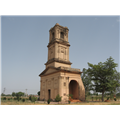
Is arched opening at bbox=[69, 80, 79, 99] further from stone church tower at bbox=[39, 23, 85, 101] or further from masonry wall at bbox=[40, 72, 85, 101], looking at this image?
masonry wall at bbox=[40, 72, 85, 101]

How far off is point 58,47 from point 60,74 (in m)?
10.0

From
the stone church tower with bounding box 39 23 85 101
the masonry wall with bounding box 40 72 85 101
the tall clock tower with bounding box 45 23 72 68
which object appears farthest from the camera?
the tall clock tower with bounding box 45 23 72 68

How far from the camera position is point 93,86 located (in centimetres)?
3178

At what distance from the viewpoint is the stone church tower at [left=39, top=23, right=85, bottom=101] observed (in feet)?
93.0

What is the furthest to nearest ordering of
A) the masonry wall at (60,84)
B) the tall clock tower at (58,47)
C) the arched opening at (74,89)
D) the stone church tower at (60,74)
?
the tall clock tower at (58,47) < the arched opening at (74,89) < the stone church tower at (60,74) < the masonry wall at (60,84)

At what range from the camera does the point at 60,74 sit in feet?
92.3

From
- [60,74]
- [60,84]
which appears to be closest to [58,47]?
[60,74]

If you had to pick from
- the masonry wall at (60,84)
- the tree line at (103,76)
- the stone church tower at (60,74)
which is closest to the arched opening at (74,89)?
the stone church tower at (60,74)

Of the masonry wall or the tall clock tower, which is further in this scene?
the tall clock tower

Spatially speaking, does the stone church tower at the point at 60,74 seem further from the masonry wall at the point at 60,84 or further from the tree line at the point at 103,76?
the tree line at the point at 103,76

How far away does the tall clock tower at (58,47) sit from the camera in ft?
111

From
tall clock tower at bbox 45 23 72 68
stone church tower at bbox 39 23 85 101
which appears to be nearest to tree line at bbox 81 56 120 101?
stone church tower at bbox 39 23 85 101

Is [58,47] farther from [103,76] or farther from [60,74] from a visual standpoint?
[103,76]
